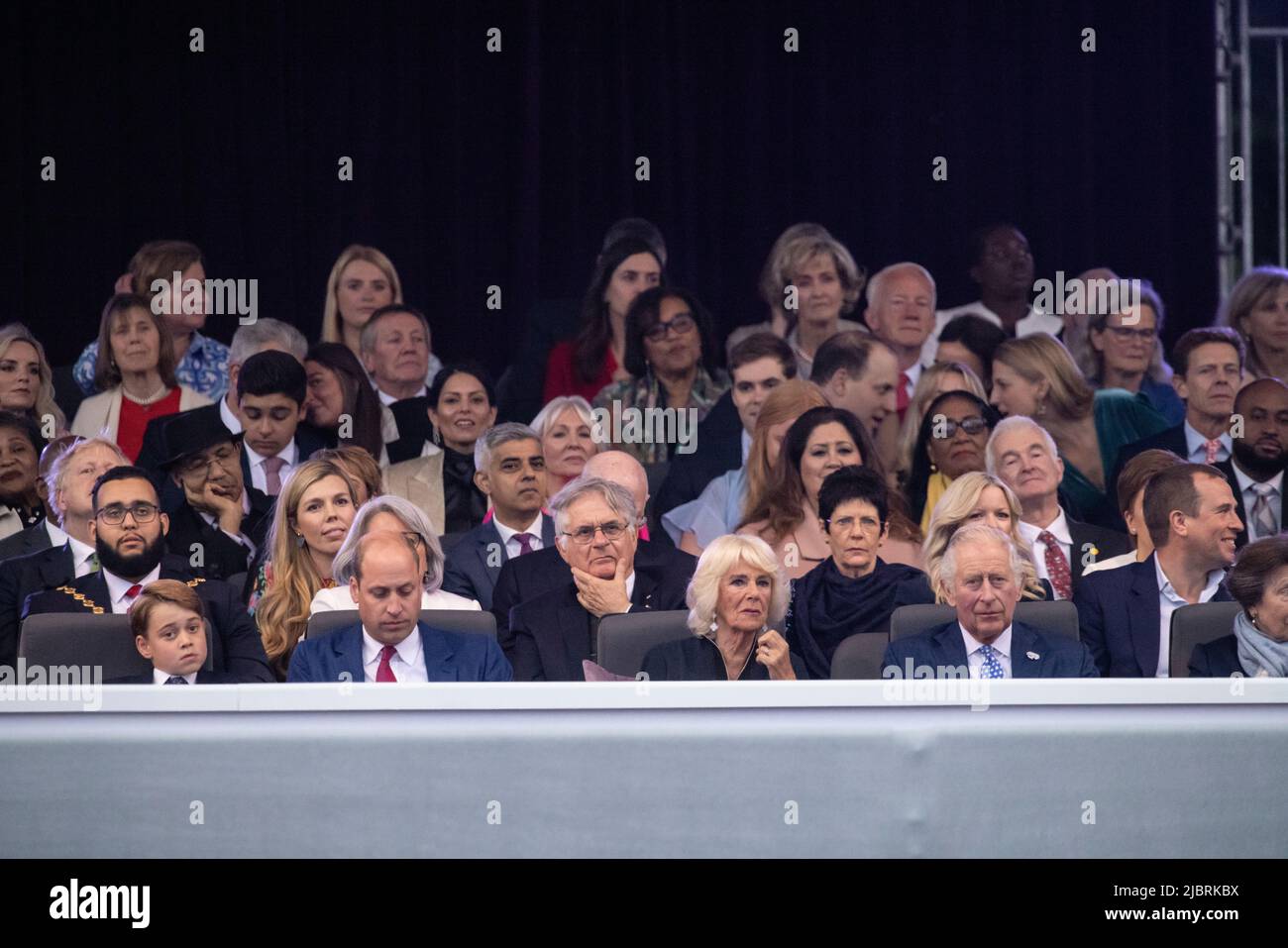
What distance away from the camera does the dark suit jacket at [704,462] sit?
5.03m

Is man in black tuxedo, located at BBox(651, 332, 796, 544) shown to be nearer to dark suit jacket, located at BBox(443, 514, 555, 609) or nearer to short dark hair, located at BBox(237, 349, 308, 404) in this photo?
dark suit jacket, located at BBox(443, 514, 555, 609)

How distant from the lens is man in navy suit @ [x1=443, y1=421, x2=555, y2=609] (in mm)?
4621

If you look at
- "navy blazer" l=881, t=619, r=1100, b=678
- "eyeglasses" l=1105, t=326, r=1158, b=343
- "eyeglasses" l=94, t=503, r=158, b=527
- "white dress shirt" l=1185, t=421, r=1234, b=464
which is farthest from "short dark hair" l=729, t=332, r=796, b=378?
"eyeglasses" l=94, t=503, r=158, b=527

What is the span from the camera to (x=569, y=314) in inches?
222

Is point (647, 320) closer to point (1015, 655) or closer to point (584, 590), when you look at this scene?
point (584, 590)

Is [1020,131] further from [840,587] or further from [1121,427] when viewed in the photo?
[840,587]

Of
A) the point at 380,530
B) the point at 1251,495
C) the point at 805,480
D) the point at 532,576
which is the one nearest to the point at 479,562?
the point at 532,576

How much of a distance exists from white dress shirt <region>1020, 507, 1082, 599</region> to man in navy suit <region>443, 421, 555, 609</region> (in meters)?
1.21

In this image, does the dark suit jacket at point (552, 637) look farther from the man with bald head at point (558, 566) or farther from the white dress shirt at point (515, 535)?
the white dress shirt at point (515, 535)

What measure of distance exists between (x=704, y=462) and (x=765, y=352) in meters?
0.35

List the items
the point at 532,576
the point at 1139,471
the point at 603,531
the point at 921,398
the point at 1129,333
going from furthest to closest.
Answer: the point at 1129,333 → the point at 921,398 → the point at 1139,471 → the point at 532,576 → the point at 603,531

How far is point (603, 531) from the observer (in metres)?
4.18

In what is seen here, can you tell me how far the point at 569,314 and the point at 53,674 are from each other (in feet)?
7.25

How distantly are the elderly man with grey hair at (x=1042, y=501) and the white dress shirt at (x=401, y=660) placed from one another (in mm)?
1580
